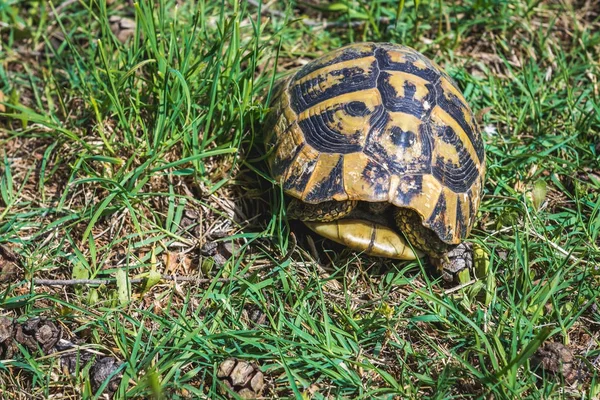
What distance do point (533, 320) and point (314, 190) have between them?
1276 mm

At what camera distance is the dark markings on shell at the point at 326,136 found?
340cm

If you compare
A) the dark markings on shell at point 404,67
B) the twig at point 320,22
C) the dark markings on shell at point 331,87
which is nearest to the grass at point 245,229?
the twig at point 320,22

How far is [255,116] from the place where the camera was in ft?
13.1

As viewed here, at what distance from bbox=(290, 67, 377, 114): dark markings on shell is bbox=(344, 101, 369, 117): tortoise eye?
0.10 m

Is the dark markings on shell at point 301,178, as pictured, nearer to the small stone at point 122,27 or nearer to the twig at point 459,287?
the twig at point 459,287

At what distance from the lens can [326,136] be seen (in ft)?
11.4

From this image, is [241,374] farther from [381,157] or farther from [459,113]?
[459,113]

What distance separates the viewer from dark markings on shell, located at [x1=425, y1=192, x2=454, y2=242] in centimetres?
338

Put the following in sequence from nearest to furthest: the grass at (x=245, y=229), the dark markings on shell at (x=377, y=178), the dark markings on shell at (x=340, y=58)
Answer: the grass at (x=245, y=229)
the dark markings on shell at (x=377, y=178)
the dark markings on shell at (x=340, y=58)

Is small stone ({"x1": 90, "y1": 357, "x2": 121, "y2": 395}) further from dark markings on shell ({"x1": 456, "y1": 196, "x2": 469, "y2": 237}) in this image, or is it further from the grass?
dark markings on shell ({"x1": 456, "y1": 196, "x2": 469, "y2": 237})

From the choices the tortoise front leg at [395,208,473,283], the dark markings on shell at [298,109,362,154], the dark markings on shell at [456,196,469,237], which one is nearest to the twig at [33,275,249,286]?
the dark markings on shell at [298,109,362,154]

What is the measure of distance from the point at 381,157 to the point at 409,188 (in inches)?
8.6

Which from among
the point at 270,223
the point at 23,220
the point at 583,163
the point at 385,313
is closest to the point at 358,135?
the point at 270,223

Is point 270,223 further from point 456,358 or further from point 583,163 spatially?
point 583,163
